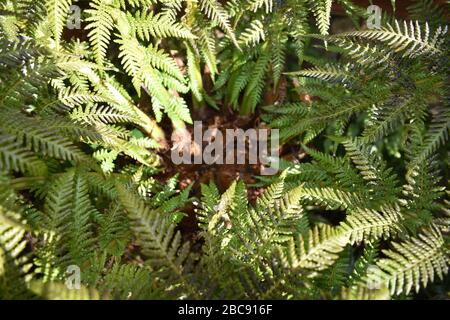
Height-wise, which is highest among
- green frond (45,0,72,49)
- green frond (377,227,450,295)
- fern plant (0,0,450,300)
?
green frond (45,0,72,49)

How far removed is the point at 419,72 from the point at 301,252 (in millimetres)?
1219

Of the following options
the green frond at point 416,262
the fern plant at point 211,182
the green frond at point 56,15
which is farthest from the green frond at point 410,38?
the green frond at point 56,15

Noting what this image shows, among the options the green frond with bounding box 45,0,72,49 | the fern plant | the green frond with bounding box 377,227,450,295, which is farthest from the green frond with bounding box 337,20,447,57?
the green frond with bounding box 45,0,72,49

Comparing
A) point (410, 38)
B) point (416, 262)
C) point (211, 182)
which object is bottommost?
point (416, 262)

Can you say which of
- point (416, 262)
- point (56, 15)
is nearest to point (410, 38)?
point (416, 262)

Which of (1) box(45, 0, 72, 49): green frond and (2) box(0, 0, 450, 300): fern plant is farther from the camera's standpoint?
(1) box(45, 0, 72, 49): green frond

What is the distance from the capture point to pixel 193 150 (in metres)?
2.94

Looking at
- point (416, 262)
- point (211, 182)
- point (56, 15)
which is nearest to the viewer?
point (416, 262)

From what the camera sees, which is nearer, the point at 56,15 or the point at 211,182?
the point at 56,15

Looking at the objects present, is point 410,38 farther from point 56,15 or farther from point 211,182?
point 56,15

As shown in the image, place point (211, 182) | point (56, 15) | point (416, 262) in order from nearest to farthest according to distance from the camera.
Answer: point (416, 262), point (56, 15), point (211, 182)

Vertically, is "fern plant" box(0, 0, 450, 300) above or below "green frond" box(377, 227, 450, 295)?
above

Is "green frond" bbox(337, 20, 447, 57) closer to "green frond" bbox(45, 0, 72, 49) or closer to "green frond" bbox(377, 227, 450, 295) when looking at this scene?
"green frond" bbox(377, 227, 450, 295)

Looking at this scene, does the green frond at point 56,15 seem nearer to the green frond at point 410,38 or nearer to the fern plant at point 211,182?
the fern plant at point 211,182
